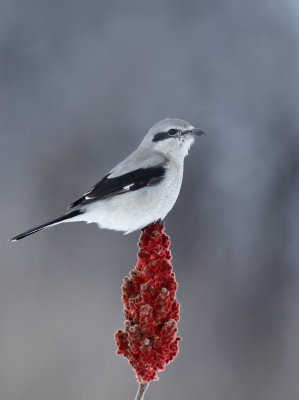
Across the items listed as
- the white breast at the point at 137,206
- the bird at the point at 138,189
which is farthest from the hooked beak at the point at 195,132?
the white breast at the point at 137,206

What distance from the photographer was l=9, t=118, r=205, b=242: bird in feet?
8.47

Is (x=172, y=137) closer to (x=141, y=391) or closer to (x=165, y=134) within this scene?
(x=165, y=134)

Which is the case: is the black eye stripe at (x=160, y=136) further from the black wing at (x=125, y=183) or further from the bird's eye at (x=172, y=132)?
the black wing at (x=125, y=183)

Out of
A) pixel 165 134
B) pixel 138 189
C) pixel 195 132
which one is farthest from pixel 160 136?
pixel 138 189

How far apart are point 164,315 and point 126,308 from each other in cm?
14

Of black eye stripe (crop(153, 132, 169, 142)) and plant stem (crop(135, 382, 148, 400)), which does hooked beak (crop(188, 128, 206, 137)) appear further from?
plant stem (crop(135, 382, 148, 400))

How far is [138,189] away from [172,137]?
11.2 inches

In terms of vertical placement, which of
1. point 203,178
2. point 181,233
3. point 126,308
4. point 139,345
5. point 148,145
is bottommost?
point 139,345

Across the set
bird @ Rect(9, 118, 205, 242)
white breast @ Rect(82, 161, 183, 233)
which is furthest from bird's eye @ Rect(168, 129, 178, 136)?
white breast @ Rect(82, 161, 183, 233)

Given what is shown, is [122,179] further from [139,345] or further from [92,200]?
[139,345]

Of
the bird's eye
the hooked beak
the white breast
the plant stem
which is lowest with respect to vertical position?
the plant stem

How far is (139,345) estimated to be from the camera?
2.01 m

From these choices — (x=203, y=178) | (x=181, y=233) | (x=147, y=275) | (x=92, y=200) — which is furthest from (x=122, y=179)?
(x=203, y=178)

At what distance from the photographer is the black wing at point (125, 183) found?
2604mm
